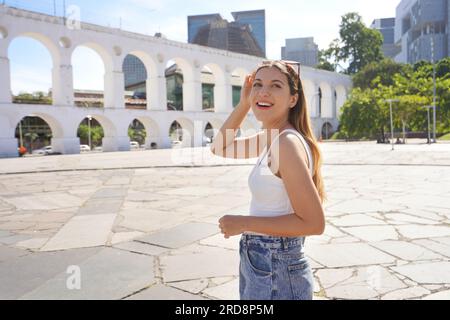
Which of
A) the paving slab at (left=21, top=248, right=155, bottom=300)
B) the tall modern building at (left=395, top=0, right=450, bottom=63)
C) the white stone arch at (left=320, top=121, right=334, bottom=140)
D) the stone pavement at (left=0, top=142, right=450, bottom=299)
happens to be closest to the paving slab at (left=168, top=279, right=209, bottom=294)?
the stone pavement at (left=0, top=142, right=450, bottom=299)

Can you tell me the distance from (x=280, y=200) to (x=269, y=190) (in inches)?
2.1

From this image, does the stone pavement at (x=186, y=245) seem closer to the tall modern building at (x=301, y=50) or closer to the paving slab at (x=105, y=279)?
the paving slab at (x=105, y=279)

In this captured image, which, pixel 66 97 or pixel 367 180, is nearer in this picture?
pixel 367 180

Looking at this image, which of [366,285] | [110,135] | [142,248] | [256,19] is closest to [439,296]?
[366,285]

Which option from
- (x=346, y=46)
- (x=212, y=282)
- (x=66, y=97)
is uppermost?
(x=346, y=46)

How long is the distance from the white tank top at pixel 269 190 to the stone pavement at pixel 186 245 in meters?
1.33

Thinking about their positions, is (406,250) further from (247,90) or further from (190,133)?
(190,133)

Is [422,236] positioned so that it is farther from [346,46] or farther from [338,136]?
[346,46]

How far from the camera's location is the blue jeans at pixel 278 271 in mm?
1398

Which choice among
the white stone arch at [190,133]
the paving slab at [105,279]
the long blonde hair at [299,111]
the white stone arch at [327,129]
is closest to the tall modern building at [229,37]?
the white stone arch at [327,129]

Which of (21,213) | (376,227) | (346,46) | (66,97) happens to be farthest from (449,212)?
(346,46)

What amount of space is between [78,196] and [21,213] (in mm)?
1503
